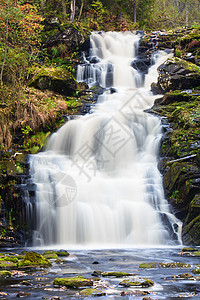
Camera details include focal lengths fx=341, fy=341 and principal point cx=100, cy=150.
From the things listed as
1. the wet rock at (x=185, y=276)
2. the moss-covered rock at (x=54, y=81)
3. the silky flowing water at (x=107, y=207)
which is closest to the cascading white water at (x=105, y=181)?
the silky flowing water at (x=107, y=207)

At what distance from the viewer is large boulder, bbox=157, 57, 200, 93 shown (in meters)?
15.8

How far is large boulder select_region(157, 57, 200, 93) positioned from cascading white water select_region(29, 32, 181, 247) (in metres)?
1.12

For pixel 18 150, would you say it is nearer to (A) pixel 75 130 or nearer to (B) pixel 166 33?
(A) pixel 75 130

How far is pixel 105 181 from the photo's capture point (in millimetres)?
11500

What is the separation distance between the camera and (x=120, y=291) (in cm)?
450

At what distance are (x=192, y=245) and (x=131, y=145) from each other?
4976 mm

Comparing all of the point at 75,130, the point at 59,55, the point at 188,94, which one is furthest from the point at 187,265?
the point at 59,55

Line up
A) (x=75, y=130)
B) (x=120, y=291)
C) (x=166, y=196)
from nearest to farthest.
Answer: (x=120, y=291) → (x=166, y=196) → (x=75, y=130)

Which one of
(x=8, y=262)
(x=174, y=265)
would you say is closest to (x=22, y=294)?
(x=8, y=262)

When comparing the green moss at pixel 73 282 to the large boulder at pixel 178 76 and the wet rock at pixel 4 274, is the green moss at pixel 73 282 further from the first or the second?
the large boulder at pixel 178 76

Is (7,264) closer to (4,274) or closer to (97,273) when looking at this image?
(4,274)

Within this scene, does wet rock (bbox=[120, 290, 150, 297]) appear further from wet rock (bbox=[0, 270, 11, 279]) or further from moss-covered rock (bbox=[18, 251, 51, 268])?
moss-covered rock (bbox=[18, 251, 51, 268])

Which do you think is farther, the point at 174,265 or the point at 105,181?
the point at 105,181

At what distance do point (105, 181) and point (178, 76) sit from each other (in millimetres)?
7239
